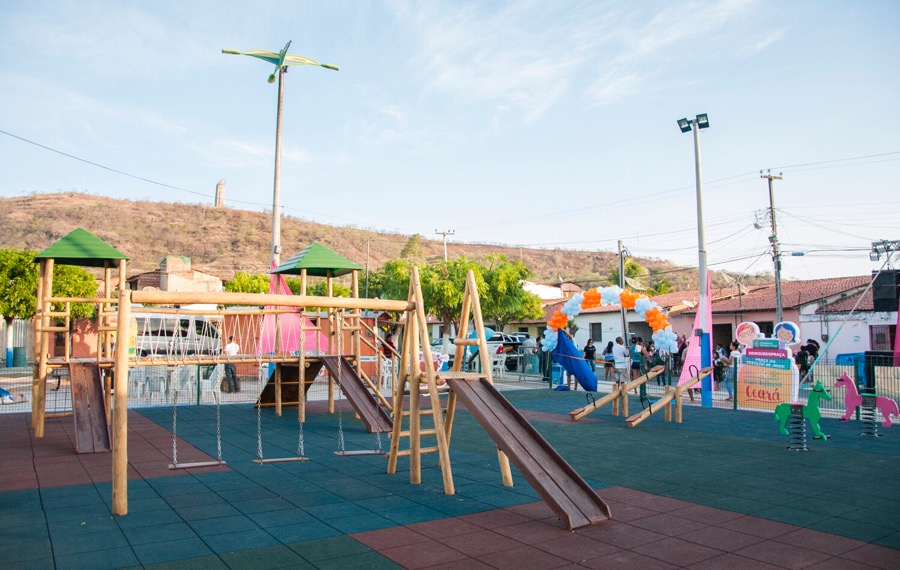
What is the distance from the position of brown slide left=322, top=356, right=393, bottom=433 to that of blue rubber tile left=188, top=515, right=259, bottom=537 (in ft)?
15.3

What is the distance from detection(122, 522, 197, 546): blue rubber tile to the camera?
217 inches

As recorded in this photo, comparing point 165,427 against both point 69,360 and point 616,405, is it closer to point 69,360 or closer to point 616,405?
point 69,360

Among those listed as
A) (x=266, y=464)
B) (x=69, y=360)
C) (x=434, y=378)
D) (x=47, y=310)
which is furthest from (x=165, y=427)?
(x=434, y=378)

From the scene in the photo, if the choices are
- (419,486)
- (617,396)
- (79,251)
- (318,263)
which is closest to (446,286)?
(318,263)

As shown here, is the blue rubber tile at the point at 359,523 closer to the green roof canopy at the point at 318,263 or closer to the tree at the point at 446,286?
the green roof canopy at the point at 318,263

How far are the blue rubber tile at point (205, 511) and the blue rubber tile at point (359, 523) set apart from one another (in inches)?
41.3

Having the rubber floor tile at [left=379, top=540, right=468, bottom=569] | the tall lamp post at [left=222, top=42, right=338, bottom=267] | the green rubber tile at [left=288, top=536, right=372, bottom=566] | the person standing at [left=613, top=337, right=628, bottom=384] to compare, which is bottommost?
the rubber floor tile at [left=379, top=540, right=468, bottom=569]

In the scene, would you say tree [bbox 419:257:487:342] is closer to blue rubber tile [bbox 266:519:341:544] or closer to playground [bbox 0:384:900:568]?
playground [bbox 0:384:900:568]

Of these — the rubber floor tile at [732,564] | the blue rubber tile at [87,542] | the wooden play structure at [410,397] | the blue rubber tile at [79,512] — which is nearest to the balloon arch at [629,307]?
the wooden play structure at [410,397]

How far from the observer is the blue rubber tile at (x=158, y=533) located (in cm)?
550

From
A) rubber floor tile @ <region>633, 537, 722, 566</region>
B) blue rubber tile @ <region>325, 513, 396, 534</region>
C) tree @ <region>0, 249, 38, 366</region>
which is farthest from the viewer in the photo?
tree @ <region>0, 249, 38, 366</region>

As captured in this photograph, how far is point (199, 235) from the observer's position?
7544 cm

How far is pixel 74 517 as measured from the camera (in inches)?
244

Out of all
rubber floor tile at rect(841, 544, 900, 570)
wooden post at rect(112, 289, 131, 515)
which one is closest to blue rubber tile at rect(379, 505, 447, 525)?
wooden post at rect(112, 289, 131, 515)
